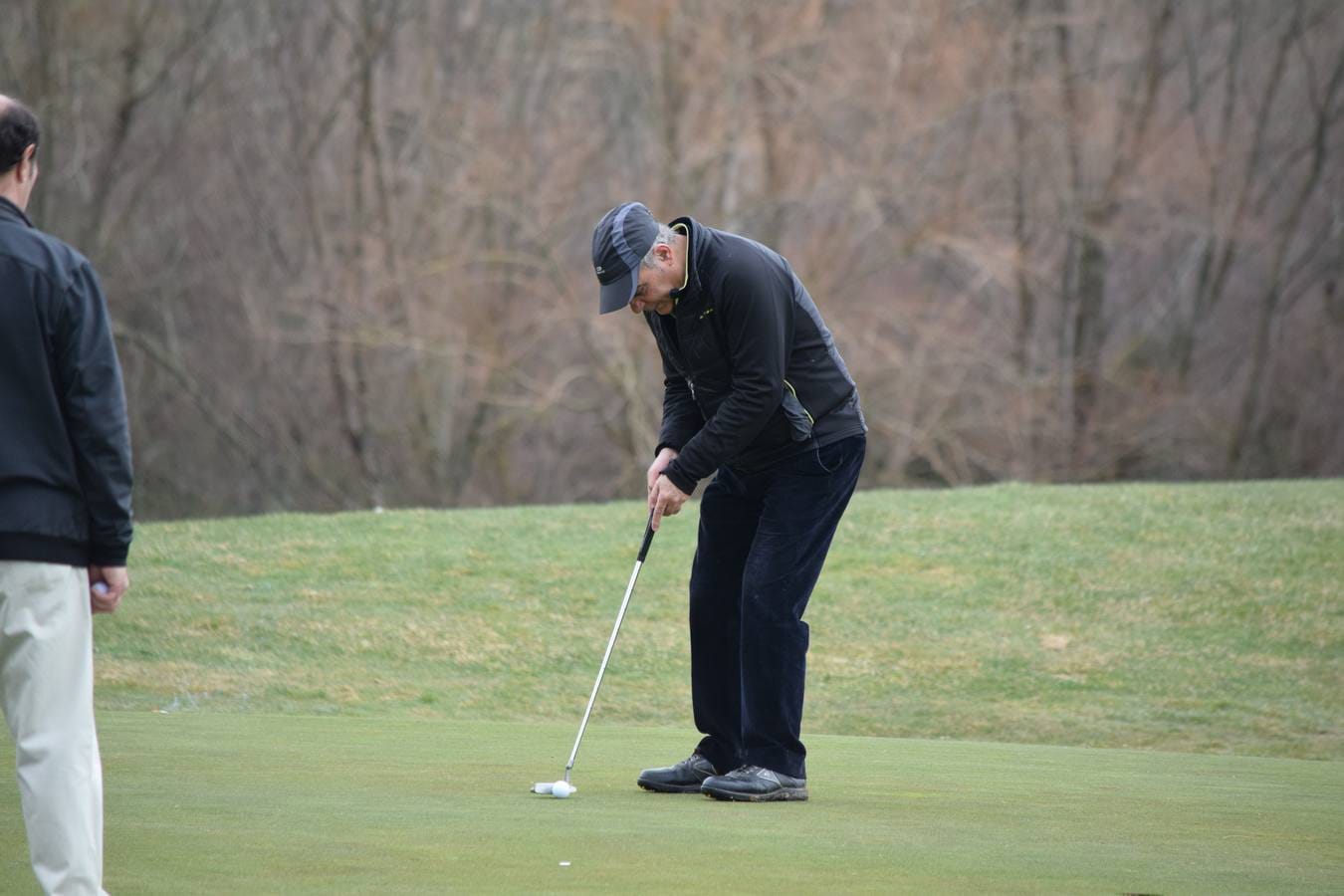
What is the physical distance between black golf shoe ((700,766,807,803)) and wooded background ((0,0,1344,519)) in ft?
57.1

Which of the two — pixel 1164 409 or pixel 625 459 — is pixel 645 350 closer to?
pixel 625 459

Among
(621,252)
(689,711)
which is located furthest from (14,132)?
(689,711)

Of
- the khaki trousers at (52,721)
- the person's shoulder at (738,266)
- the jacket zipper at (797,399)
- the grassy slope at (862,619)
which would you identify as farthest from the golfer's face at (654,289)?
the grassy slope at (862,619)

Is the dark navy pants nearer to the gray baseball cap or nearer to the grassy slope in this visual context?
the gray baseball cap

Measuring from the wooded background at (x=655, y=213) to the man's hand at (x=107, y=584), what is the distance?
759 inches

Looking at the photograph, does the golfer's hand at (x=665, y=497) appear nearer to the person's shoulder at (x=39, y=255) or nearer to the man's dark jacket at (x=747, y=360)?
the man's dark jacket at (x=747, y=360)

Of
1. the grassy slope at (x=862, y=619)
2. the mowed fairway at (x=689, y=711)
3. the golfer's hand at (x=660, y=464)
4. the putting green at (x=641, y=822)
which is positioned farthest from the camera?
the grassy slope at (x=862, y=619)

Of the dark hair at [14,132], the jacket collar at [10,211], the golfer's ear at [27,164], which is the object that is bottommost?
the jacket collar at [10,211]

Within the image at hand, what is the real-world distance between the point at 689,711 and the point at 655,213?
1444cm

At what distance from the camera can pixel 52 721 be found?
3584 mm

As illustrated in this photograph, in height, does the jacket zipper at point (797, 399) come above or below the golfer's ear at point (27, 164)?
below

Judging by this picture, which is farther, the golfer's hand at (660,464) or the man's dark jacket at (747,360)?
the golfer's hand at (660,464)

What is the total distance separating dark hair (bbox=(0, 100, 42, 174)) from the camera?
147 inches

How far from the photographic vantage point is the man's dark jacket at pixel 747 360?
213 inches
